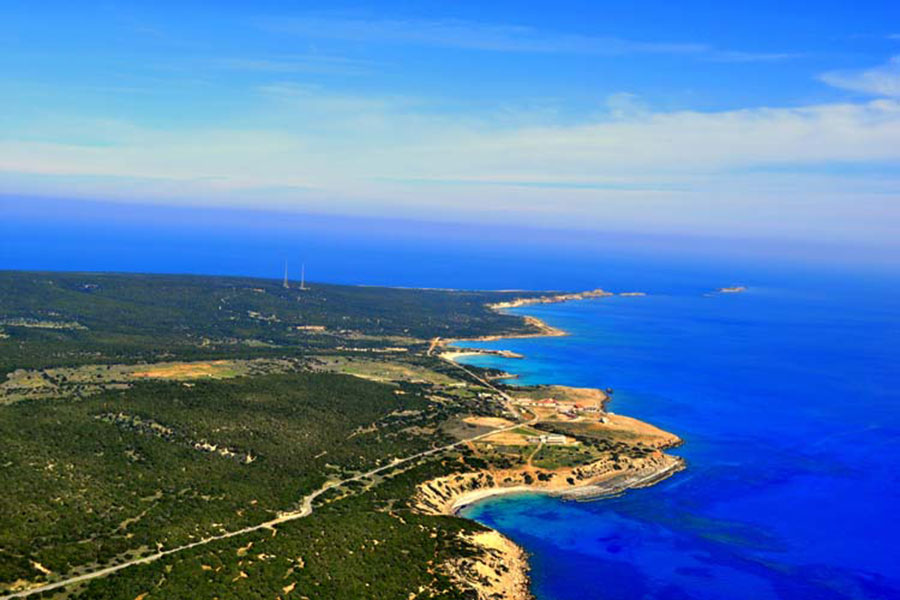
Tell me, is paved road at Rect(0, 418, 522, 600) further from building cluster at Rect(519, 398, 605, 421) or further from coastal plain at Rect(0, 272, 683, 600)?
building cluster at Rect(519, 398, 605, 421)

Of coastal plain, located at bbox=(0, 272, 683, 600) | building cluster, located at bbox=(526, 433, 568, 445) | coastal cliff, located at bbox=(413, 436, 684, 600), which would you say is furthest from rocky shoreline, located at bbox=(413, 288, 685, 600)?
building cluster, located at bbox=(526, 433, 568, 445)

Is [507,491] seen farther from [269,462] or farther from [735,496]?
[269,462]

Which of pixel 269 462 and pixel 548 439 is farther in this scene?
pixel 548 439

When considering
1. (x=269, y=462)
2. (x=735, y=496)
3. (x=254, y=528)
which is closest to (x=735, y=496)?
(x=735, y=496)

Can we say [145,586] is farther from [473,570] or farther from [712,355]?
[712,355]

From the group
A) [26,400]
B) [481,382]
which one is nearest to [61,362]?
[26,400]

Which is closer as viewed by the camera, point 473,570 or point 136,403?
point 473,570
